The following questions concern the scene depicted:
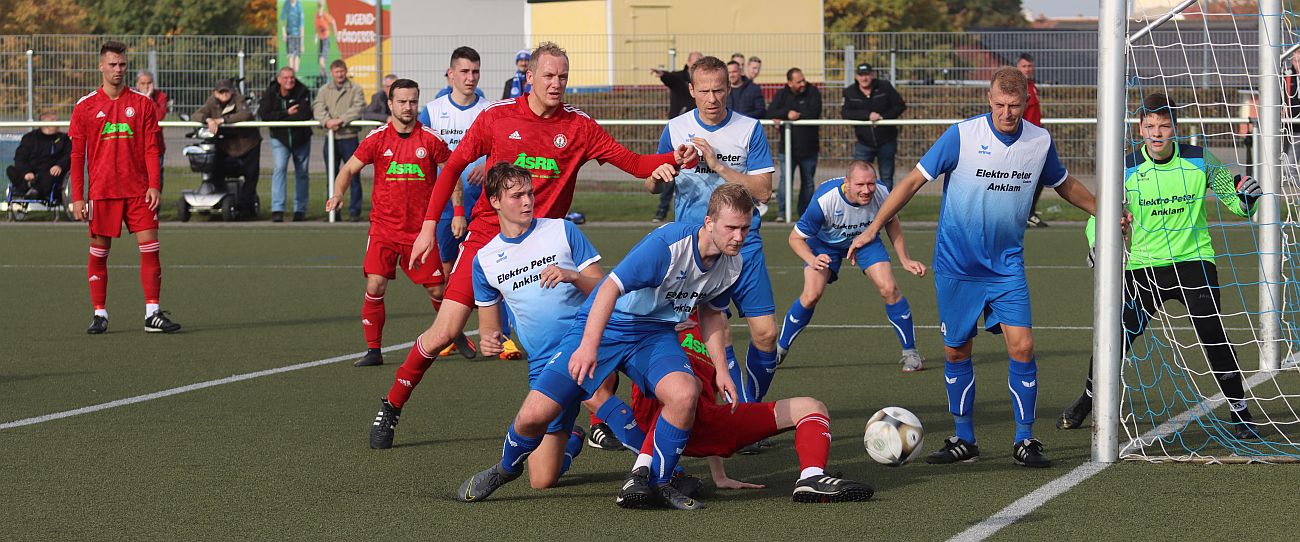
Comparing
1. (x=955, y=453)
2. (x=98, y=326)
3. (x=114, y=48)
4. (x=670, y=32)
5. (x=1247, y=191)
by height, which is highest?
(x=670, y=32)

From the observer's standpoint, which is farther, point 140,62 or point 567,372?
point 140,62

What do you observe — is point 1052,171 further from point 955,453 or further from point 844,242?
point 844,242

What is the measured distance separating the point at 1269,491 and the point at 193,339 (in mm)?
7566

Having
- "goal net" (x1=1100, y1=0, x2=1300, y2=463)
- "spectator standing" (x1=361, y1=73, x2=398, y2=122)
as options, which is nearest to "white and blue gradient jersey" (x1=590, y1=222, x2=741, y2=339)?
"goal net" (x1=1100, y1=0, x2=1300, y2=463)

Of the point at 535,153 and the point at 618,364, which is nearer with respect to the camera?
the point at 618,364

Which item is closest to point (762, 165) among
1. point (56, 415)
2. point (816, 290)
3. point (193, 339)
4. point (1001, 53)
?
point (816, 290)

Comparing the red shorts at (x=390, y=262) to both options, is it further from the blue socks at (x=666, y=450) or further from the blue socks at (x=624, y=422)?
the blue socks at (x=666, y=450)

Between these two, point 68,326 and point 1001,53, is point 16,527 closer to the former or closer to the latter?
point 68,326

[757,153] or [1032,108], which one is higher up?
[1032,108]

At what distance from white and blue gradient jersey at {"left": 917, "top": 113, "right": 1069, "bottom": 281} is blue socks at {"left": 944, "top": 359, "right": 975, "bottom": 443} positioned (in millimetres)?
442

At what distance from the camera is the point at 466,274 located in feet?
24.6

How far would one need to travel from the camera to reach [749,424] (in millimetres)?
6207

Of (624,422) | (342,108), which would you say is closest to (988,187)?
(624,422)

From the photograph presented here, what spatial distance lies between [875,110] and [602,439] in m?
13.5
